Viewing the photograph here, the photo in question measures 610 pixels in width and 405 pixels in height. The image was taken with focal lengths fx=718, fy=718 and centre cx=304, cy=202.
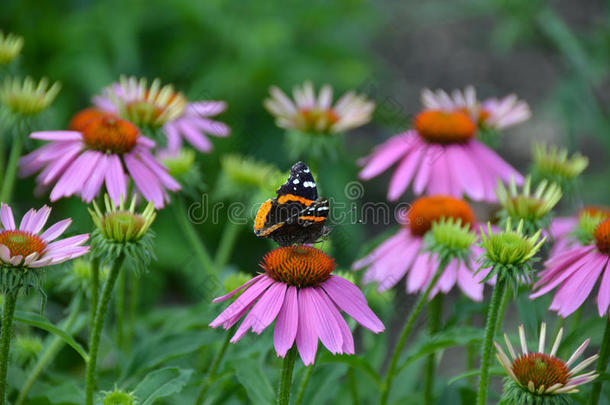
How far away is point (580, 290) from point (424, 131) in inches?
31.1

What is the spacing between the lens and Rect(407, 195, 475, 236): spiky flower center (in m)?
1.79

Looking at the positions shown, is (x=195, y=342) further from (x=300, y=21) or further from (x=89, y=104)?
(x=300, y=21)

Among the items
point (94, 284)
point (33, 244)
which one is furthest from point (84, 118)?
point (33, 244)

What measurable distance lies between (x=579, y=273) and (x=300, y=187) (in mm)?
611

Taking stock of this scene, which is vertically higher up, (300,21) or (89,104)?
(300,21)

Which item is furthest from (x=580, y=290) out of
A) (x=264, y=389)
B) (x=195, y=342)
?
(x=195, y=342)

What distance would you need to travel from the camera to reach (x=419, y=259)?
1.84m

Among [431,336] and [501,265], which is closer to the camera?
[501,265]

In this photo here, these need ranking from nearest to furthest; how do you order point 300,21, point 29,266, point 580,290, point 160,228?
1. point 29,266
2. point 580,290
3. point 160,228
4. point 300,21

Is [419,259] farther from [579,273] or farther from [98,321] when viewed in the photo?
[98,321]

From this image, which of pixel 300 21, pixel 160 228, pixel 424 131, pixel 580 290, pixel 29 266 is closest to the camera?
pixel 29 266

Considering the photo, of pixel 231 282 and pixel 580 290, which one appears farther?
pixel 231 282

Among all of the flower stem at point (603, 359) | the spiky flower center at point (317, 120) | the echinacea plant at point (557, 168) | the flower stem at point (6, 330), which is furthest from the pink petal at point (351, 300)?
the echinacea plant at point (557, 168)

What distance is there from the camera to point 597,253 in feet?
4.98
